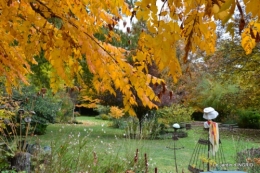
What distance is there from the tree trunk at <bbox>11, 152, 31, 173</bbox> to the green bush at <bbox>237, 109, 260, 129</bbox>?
1244cm

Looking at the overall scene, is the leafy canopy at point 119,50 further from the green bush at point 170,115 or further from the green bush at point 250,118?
the green bush at point 250,118

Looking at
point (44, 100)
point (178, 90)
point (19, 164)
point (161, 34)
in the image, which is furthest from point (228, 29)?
point (178, 90)

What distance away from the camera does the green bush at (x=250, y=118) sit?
14630 millimetres

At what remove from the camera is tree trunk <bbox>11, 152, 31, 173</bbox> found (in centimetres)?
376

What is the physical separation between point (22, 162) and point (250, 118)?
1271 centimetres

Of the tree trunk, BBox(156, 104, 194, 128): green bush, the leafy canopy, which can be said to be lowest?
the tree trunk

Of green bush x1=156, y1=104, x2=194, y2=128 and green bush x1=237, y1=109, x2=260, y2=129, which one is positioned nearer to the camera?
green bush x1=156, y1=104, x2=194, y2=128

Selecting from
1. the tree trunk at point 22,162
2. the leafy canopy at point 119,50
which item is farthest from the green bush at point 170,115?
the leafy canopy at point 119,50

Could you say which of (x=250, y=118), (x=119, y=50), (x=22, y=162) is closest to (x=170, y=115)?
(x=250, y=118)

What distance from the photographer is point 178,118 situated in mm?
12164

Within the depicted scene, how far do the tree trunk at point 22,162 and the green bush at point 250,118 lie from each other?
40.8 ft

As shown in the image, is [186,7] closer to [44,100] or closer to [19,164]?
[19,164]

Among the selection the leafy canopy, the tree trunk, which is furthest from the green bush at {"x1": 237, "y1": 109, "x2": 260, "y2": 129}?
the leafy canopy

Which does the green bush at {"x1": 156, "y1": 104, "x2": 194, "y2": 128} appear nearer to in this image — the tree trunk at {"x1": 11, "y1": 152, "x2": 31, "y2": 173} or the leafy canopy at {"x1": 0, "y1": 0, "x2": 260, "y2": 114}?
the tree trunk at {"x1": 11, "y1": 152, "x2": 31, "y2": 173}
